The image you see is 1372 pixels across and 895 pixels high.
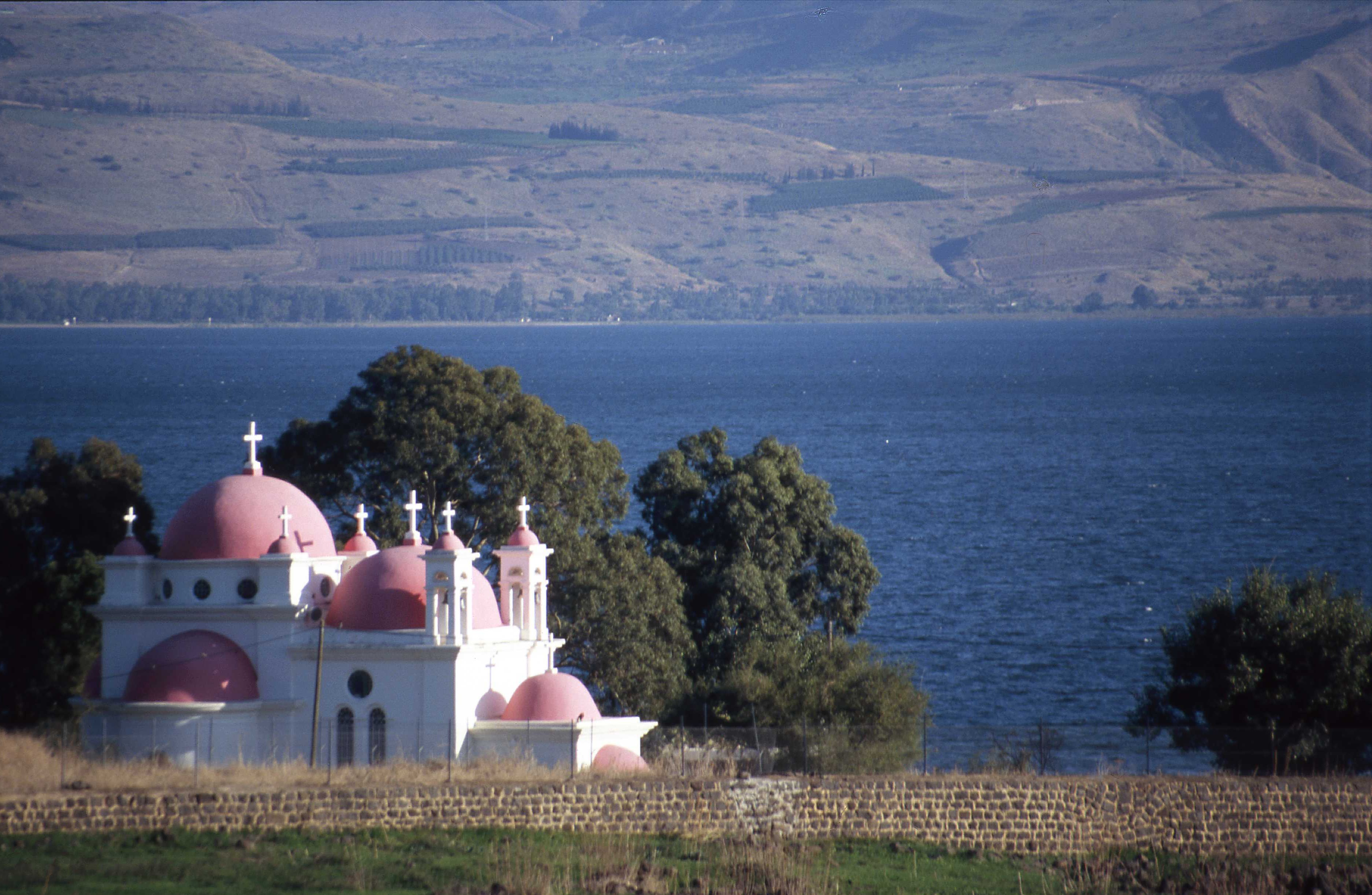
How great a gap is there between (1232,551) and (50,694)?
188ft

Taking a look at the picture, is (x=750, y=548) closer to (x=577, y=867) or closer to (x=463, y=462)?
(x=463, y=462)

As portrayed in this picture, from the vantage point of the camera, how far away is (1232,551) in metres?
84.9

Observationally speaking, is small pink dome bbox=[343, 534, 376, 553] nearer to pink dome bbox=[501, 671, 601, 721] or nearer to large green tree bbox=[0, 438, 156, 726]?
pink dome bbox=[501, 671, 601, 721]

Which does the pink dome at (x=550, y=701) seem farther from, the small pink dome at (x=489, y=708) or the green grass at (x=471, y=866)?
the green grass at (x=471, y=866)

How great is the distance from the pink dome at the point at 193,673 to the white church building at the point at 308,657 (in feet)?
0.11

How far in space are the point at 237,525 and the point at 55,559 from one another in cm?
1249

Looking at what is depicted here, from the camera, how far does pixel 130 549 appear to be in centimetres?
3550

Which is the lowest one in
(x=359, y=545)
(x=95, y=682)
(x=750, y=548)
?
(x=95, y=682)

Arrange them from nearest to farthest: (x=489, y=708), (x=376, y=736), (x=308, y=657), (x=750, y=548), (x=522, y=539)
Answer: (x=376, y=736), (x=489, y=708), (x=308, y=657), (x=522, y=539), (x=750, y=548)

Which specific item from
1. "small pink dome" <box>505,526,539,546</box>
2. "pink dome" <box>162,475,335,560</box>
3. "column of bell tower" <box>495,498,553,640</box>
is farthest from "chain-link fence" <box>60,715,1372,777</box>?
"small pink dome" <box>505,526,539,546</box>

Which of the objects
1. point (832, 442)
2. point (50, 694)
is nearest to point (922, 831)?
point (50, 694)

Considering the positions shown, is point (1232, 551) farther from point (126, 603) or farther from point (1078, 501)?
point (126, 603)

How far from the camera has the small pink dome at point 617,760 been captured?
32719 millimetres

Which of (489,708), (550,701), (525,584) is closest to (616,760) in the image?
(550,701)
